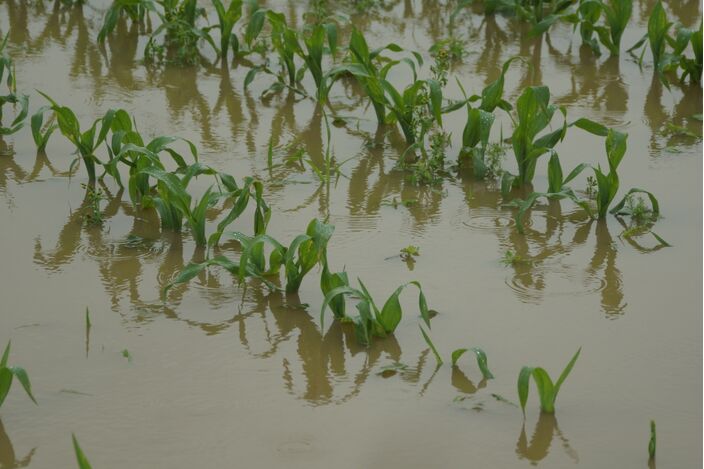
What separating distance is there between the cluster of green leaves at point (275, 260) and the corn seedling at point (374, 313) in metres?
0.17

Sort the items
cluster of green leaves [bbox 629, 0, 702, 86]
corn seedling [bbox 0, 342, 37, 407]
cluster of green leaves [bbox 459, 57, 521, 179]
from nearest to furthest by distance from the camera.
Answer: corn seedling [bbox 0, 342, 37, 407] → cluster of green leaves [bbox 459, 57, 521, 179] → cluster of green leaves [bbox 629, 0, 702, 86]

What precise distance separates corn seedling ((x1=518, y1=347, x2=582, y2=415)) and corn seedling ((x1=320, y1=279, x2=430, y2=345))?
1.39ft

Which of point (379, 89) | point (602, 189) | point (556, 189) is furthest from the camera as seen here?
point (379, 89)

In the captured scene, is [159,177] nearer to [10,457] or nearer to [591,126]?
[10,457]

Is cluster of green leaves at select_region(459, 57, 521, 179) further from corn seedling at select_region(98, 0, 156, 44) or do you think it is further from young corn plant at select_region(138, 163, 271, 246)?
corn seedling at select_region(98, 0, 156, 44)

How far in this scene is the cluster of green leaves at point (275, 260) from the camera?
3.18m

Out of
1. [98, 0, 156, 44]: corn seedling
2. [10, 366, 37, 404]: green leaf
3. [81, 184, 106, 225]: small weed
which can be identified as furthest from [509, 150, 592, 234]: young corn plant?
[98, 0, 156, 44]: corn seedling

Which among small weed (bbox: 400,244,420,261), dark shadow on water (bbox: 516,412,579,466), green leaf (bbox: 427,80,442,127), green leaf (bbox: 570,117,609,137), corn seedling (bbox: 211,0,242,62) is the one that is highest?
corn seedling (bbox: 211,0,242,62)

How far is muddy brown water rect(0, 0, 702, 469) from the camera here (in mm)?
2670

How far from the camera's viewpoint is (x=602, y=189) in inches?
148

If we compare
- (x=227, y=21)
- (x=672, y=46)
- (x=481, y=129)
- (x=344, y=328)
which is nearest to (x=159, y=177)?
(x=344, y=328)

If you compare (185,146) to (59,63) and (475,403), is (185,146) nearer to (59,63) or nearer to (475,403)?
(59,63)

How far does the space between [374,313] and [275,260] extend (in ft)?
1.35

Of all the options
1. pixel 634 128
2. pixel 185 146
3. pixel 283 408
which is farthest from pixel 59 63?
pixel 283 408
